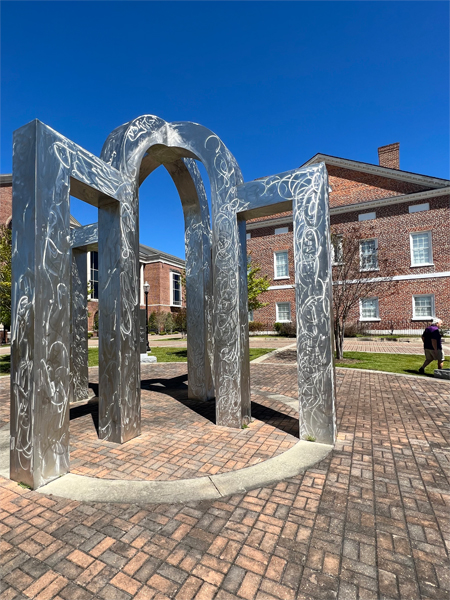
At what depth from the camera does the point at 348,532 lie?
2.59m

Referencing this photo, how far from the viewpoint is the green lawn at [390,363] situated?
10.3m

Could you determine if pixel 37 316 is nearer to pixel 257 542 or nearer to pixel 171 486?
pixel 171 486

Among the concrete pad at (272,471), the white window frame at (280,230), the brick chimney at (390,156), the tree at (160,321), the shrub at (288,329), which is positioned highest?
the brick chimney at (390,156)

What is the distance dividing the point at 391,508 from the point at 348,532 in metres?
0.62

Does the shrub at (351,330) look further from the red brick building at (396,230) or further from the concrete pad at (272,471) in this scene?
the concrete pad at (272,471)

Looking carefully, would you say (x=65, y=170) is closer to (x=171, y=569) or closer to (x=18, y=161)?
(x=18, y=161)

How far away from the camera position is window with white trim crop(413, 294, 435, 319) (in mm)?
22250

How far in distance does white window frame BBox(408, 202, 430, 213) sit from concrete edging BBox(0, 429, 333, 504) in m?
Result: 23.9

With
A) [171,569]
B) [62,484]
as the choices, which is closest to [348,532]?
[171,569]

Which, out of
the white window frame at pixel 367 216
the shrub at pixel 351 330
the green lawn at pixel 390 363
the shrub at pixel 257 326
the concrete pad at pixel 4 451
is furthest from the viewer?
the shrub at pixel 257 326

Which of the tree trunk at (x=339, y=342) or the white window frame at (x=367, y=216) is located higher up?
the white window frame at (x=367, y=216)

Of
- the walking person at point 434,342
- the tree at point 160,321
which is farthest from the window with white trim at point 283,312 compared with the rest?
the walking person at point 434,342

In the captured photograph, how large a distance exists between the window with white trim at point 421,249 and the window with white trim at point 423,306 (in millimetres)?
2329

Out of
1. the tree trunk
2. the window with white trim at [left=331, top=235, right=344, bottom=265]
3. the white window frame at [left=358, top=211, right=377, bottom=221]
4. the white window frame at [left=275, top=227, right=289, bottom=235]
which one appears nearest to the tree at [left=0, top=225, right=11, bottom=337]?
the tree trunk
